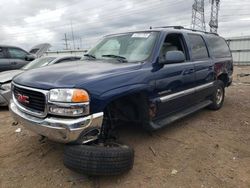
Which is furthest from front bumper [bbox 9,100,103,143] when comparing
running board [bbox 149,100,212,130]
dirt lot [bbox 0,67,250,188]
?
running board [bbox 149,100,212,130]

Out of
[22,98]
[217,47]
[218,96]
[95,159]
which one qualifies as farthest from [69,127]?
[217,47]

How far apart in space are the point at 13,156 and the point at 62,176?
1032mm

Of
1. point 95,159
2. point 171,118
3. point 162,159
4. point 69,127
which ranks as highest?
point 69,127

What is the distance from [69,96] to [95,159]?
76 centimetres

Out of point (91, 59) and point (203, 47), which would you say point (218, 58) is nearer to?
point (203, 47)

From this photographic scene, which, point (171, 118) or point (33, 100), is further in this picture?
point (171, 118)

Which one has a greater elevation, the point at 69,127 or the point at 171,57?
the point at 171,57

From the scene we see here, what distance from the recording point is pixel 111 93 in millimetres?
3148

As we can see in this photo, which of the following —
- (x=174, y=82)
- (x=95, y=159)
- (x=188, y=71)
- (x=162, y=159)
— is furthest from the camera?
(x=188, y=71)

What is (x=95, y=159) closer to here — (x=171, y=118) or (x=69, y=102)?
(x=69, y=102)

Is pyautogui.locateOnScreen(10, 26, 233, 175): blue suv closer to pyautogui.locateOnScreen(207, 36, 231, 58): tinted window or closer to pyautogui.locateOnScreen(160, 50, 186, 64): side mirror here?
pyautogui.locateOnScreen(160, 50, 186, 64): side mirror

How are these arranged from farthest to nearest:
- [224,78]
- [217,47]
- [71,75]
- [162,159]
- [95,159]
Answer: [224,78] → [217,47] → [162,159] → [71,75] → [95,159]

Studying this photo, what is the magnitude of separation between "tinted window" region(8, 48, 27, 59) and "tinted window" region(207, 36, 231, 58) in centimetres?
709

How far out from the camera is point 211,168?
3504 millimetres
